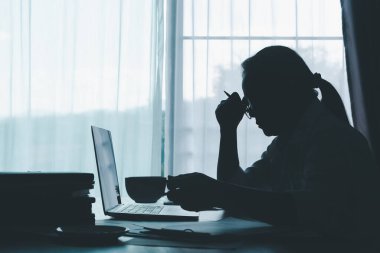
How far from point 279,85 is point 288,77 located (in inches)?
1.5

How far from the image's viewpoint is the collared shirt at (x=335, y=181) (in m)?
1.10

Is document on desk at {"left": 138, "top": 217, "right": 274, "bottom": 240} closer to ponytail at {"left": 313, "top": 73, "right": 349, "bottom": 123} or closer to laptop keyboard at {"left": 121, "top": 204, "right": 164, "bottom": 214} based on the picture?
laptop keyboard at {"left": 121, "top": 204, "right": 164, "bottom": 214}

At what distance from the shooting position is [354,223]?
1.11 metres

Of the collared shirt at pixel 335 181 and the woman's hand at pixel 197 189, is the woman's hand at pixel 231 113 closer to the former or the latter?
the collared shirt at pixel 335 181

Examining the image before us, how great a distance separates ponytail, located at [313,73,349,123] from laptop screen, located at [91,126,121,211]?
71cm

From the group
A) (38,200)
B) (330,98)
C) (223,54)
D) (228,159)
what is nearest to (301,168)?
(330,98)

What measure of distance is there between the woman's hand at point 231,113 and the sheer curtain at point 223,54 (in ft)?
2.14

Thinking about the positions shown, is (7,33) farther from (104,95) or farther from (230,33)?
(230,33)

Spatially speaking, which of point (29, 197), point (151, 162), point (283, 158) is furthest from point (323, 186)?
point (151, 162)

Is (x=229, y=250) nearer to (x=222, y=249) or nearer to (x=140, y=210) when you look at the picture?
(x=222, y=249)

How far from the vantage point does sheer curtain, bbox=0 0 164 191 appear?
8.44 feet

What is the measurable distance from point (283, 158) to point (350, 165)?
0.44 m

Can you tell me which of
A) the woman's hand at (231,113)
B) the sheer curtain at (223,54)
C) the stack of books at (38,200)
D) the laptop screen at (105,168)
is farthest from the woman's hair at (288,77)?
the sheer curtain at (223,54)

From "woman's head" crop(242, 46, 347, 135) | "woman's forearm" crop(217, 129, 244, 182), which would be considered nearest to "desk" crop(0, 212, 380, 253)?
"woman's head" crop(242, 46, 347, 135)
